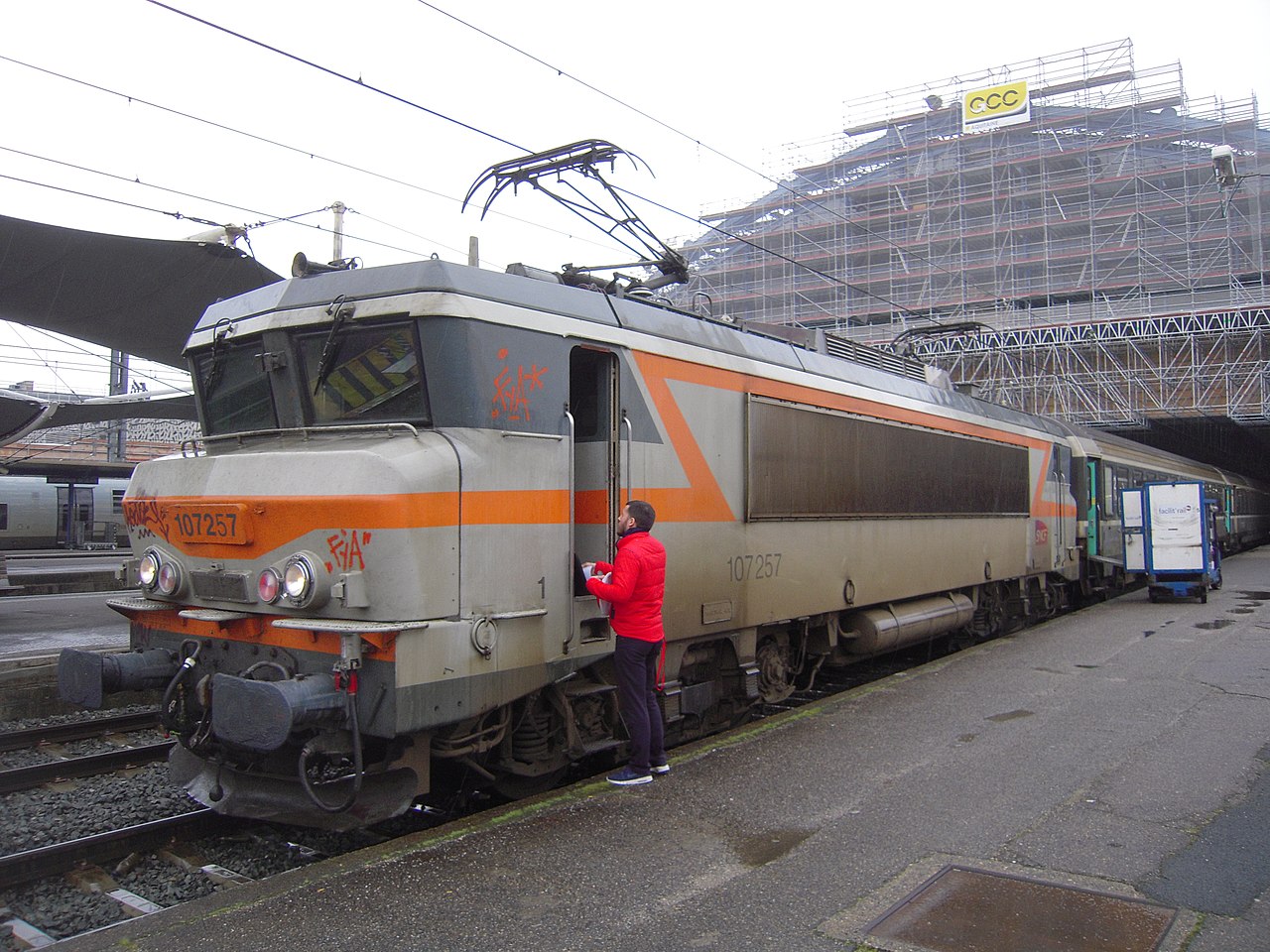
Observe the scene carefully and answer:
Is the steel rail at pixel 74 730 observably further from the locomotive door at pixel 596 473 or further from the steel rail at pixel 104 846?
the locomotive door at pixel 596 473

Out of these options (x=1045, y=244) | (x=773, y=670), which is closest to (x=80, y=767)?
(x=773, y=670)

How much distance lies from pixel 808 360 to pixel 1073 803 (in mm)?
4495

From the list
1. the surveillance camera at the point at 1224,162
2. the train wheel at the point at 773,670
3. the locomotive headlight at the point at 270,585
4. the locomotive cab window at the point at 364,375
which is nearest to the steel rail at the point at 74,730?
the locomotive headlight at the point at 270,585

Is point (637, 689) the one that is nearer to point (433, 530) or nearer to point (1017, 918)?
point (433, 530)

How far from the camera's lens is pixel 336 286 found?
18.4ft

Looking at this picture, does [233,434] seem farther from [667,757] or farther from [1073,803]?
[1073,803]

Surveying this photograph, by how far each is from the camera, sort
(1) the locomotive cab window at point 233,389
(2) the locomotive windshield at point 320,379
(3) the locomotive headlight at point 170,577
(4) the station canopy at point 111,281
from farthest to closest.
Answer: (4) the station canopy at point 111,281
(1) the locomotive cab window at point 233,389
(3) the locomotive headlight at point 170,577
(2) the locomotive windshield at point 320,379

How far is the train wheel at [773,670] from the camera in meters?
8.20

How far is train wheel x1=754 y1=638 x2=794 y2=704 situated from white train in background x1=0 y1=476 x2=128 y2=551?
98.1 feet

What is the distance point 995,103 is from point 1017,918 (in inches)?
1937

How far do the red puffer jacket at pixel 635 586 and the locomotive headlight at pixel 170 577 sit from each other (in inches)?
97.2

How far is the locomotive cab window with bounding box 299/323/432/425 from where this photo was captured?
525 centimetres

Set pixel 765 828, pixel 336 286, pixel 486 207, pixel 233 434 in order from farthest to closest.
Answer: pixel 486 207
pixel 233 434
pixel 336 286
pixel 765 828

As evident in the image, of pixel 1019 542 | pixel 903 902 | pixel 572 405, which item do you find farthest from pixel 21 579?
pixel 903 902
